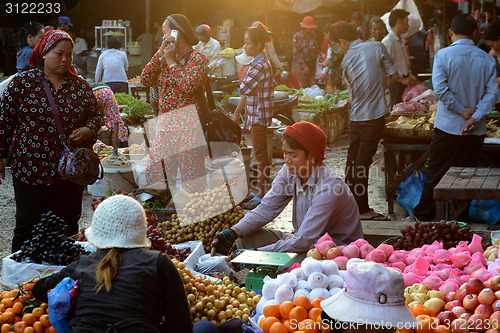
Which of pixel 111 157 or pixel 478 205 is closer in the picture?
pixel 478 205

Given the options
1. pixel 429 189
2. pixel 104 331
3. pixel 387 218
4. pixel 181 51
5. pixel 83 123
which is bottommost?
pixel 387 218

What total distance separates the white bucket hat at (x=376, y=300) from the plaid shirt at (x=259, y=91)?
4679 millimetres

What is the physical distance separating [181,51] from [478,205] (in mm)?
3293

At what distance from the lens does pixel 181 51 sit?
19.6ft

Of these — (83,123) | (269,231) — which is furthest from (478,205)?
(83,123)

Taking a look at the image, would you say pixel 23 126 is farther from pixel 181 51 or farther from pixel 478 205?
pixel 478 205

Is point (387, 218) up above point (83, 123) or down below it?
below

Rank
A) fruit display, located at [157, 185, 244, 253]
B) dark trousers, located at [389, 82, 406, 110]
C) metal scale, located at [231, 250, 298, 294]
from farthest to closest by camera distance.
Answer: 1. dark trousers, located at [389, 82, 406, 110]
2. fruit display, located at [157, 185, 244, 253]
3. metal scale, located at [231, 250, 298, 294]

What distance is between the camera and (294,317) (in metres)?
2.84

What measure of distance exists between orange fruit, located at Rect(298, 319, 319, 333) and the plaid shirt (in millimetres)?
4207

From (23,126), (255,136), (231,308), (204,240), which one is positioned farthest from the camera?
(255,136)

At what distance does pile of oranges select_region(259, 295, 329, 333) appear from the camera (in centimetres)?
279

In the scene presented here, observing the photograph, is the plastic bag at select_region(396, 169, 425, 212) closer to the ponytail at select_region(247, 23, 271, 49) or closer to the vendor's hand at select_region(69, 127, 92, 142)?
the ponytail at select_region(247, 23, 271, 49)

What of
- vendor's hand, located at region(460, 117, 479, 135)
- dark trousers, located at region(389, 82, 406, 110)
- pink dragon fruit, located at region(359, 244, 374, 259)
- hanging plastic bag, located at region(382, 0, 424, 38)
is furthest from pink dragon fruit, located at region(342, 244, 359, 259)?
hanging plastic bag, located at region(382, 0, 424, 38)
